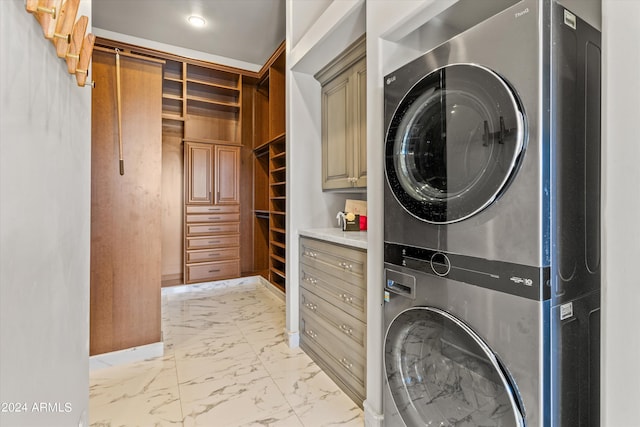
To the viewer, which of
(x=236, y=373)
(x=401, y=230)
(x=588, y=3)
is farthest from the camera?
(x=236, y=373)

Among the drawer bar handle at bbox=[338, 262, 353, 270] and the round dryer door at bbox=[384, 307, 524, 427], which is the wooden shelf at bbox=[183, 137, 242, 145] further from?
the round dryer door at bbox=[384, 307, 524, 427]

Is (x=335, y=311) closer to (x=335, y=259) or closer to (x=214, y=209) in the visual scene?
(x=335, y=259)

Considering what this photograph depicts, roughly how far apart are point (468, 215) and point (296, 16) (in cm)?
227

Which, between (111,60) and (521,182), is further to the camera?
(111,60)

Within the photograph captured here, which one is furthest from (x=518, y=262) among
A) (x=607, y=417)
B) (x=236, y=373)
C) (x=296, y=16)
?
(x=296, y=16)

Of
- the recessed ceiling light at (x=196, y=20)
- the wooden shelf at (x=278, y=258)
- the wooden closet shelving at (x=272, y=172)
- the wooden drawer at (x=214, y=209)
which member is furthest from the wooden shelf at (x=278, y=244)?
the recessed ceiling light at (x=196, y=20)

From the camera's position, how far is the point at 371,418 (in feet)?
4.83

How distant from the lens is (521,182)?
856mm

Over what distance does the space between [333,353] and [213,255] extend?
2510mm

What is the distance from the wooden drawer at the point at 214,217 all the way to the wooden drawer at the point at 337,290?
6.65 ft

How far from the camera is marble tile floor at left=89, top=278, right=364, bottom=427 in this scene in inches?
64.1

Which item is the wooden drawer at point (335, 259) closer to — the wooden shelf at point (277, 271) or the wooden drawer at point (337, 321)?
the wooden drawer at point (337, 321)

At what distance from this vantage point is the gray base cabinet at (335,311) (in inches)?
67.8

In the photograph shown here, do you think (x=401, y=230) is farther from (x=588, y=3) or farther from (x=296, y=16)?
(x=296, y=16)
